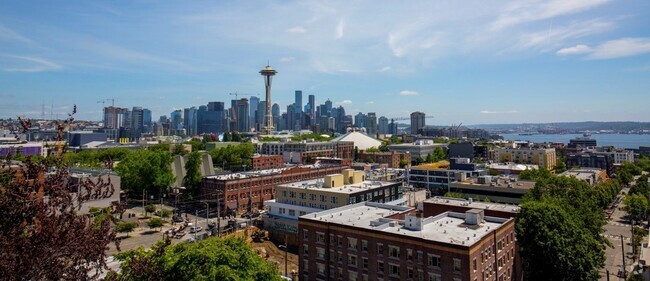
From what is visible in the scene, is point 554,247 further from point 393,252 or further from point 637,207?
point 637,207

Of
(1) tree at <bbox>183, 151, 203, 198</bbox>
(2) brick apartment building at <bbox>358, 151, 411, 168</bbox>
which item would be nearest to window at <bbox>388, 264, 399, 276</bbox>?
(1) tree at <bbox>183, 151, 203, 198</bbox>

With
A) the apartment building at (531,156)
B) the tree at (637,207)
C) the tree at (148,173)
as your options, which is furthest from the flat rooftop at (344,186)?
the apartment building at (531,156)

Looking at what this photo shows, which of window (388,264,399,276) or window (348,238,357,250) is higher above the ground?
window (348,238,357,250)

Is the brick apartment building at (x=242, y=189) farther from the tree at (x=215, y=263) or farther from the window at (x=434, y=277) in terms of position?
the window at (x=434, y=277)

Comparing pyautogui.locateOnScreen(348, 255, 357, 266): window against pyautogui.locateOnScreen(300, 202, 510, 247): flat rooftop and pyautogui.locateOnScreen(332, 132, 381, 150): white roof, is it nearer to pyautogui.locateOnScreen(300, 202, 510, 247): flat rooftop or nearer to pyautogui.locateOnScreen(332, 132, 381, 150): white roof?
pyautogui.locateOnScreen(300, 202, 510, 247): flat rooftop

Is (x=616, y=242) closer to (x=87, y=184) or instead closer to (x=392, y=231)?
(x=392, y=231)

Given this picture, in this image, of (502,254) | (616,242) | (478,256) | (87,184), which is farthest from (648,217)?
(87,184)

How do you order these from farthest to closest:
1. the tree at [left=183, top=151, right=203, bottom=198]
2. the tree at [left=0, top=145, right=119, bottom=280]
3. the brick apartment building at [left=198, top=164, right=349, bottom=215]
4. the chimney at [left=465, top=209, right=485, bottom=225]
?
the tree at [left=183, top=151, right=203, bottom=198] → the brick apartment building at [left=198, top=164, right=349, bottom=215] → the chimney at [left=465, top=209, right=485, bottom=225] → the tree at [left=0, top=145, right=119, bottom=280]
